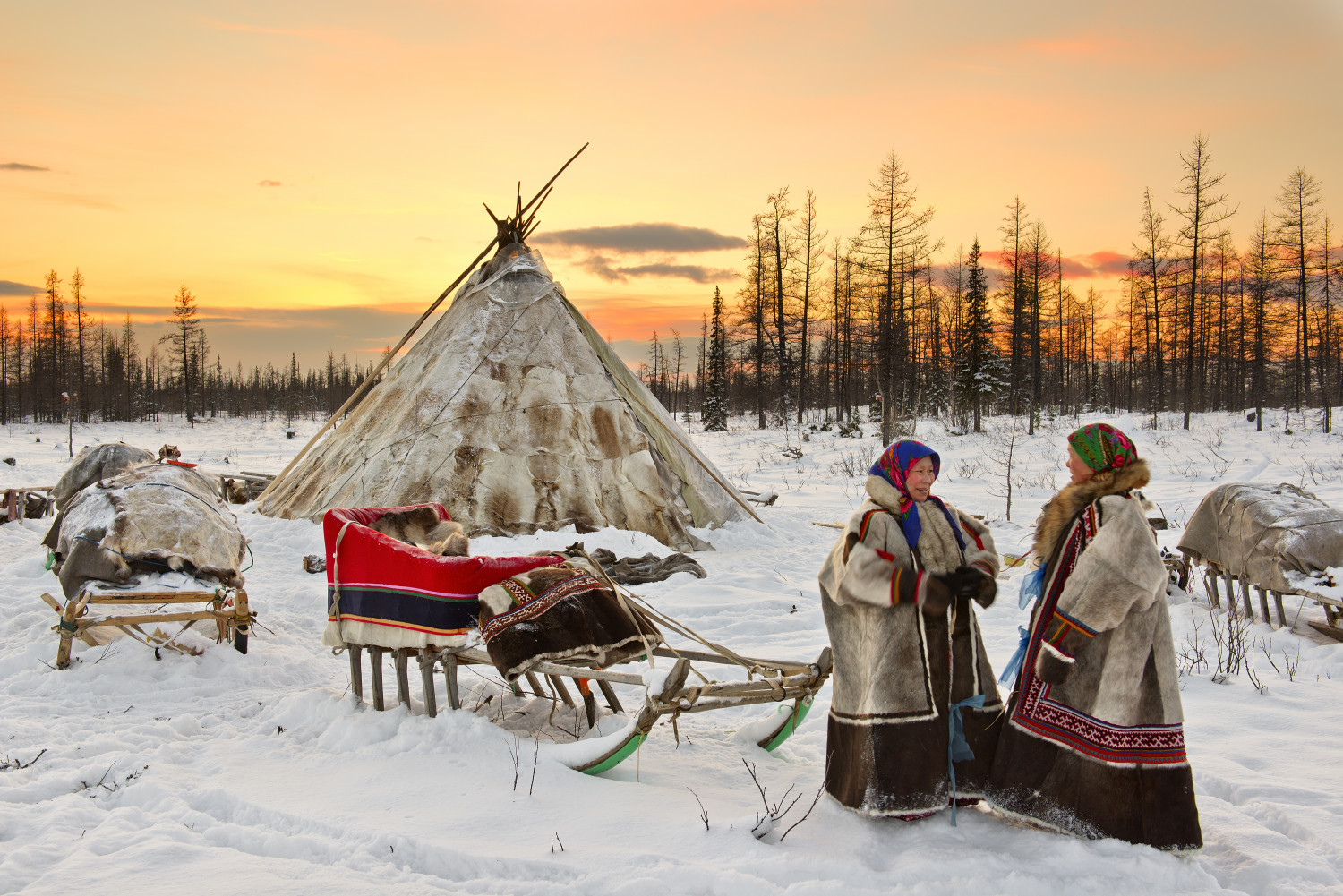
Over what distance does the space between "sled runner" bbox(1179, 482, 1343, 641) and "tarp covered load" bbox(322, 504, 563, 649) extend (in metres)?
5.41

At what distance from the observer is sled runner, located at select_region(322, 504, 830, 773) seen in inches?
136

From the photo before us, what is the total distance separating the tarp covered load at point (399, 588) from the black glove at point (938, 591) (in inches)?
74.9

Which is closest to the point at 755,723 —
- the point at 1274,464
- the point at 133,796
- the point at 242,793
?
the point at 242,793

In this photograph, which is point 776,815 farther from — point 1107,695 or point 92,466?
point 92,466

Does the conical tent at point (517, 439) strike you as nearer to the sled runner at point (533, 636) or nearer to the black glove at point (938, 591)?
Result: the sled runner at point (533, 636)

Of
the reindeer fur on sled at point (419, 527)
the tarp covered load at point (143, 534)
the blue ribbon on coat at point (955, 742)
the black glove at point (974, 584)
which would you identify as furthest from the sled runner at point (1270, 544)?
the tarp covered load at point (143, 534)

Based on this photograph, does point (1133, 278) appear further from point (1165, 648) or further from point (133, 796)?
point (133, 796)

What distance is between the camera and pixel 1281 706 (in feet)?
14.7

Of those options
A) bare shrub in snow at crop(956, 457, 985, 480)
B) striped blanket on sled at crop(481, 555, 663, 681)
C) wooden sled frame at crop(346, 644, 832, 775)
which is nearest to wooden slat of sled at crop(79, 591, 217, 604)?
wooden sled frame at crop(346, 644, 832, 775)

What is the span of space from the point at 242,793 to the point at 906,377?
37.7 meters

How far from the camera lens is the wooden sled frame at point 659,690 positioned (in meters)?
3.27

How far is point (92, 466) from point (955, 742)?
9316mm

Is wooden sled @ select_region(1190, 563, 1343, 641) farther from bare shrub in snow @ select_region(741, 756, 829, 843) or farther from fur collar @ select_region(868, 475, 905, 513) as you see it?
bare shrub in snow @ select_region(741, 756, 829, 843)

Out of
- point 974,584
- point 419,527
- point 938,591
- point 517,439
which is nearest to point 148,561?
point 419,527
